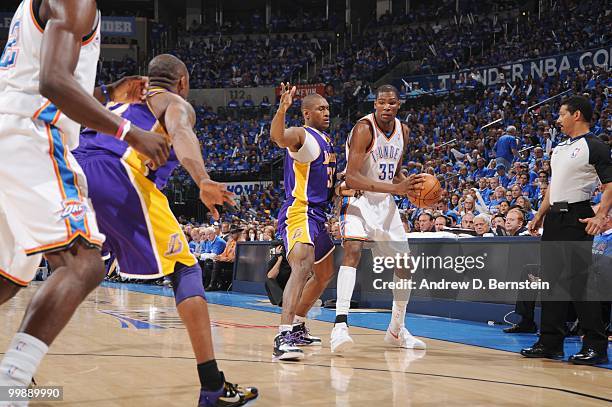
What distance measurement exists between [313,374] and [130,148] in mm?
1879

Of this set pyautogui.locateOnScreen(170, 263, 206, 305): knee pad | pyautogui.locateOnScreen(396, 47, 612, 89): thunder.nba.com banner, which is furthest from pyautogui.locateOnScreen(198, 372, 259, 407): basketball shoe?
pyautogui.locateOnScreen(396, 47, 612, 89): thunder.nba.com banner

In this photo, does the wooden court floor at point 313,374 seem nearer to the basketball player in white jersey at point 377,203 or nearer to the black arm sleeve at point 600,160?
the basketball player in white jersey at point 377,203

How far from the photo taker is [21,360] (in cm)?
239

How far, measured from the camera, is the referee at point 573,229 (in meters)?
5.13

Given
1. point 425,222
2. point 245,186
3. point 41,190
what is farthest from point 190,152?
point 245,186

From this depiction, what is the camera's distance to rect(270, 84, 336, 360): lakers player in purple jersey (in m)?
5.46

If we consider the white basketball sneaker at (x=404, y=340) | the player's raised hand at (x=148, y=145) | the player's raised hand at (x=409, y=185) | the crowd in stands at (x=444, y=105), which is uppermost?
the crowd in stands at (x=444, y=105)

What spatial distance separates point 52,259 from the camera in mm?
2570

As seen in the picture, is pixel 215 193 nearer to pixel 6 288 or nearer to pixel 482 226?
pixel 6 288

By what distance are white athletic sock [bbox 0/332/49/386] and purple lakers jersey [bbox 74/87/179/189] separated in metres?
1.17

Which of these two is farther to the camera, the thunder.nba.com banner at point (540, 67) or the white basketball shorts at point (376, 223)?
the thunder.nba.com banner at point (540, 67)

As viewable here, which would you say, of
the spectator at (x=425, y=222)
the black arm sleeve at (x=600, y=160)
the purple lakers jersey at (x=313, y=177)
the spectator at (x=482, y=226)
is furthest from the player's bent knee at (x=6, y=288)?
Answer: the spectator at (x=425, y=222)

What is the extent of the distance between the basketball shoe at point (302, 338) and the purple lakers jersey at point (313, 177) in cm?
97

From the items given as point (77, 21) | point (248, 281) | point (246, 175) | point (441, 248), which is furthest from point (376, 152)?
point (246, 175)
